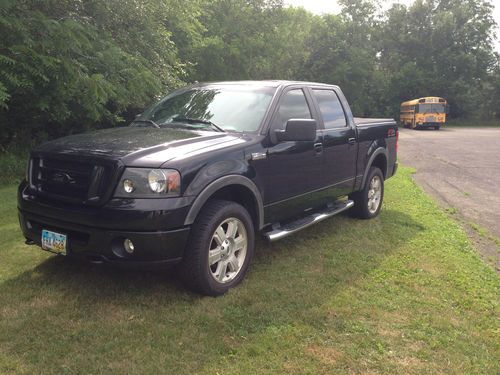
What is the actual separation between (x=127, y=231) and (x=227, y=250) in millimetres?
954

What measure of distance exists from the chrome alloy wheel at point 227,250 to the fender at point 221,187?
28cm

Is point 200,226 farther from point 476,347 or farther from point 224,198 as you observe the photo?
point 476,347

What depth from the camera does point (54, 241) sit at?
11.7 feet

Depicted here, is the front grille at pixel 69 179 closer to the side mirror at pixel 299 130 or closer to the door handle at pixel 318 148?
the side mirror at pixel 299 130

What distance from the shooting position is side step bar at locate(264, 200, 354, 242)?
4.37 metres

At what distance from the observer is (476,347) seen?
3242 millimetres

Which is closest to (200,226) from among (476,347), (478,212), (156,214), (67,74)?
(156,214)

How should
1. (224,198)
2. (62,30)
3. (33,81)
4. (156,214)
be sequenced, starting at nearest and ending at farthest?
1. (156,214)
2. (224,198)
3. (62,30)
4. (33,81)

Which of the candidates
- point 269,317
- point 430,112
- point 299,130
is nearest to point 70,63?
point 299,130

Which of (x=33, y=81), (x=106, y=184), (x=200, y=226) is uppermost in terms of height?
(x=33, y=81)

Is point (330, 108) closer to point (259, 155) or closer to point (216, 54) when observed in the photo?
point (259, 155)

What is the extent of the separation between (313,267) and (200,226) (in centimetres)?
153

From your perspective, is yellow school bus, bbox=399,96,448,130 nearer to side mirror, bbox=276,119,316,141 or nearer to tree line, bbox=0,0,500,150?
tree line, bbox=0,0,500,150

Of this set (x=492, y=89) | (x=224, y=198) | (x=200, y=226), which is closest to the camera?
(x=200, y=226)
